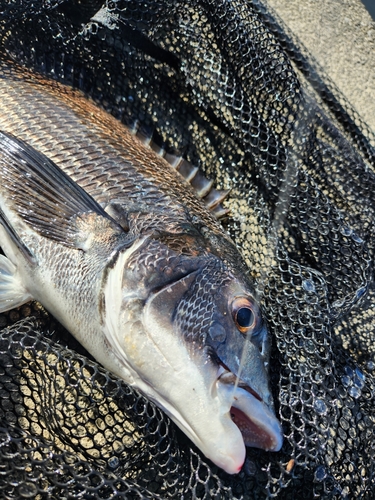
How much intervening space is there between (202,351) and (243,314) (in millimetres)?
259

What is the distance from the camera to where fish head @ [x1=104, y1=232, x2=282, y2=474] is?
1.84m

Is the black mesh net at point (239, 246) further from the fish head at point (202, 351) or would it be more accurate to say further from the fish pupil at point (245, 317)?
the fish pupil at point (245, 317)

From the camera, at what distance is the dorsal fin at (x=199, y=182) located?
296 cm

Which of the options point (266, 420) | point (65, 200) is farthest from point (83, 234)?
point (266, 420)

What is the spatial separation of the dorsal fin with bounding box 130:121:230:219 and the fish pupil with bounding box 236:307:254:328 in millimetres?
983

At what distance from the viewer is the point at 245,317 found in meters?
2.05

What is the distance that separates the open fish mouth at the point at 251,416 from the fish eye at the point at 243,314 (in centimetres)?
21

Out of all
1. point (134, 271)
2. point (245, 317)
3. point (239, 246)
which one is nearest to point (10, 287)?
point (134, 271)

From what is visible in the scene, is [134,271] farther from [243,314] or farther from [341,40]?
[341,40]

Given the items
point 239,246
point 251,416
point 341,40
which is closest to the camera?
point 251,416

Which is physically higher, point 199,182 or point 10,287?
point 199,182

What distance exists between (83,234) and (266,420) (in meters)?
1.16

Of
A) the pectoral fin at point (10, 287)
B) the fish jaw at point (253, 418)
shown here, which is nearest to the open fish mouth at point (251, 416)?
the fish jaw at point (253, 418)

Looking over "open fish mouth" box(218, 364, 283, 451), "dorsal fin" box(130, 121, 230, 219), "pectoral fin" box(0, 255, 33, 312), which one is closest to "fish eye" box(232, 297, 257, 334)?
"open fish mouth" box(218, 364, 283, 451)
